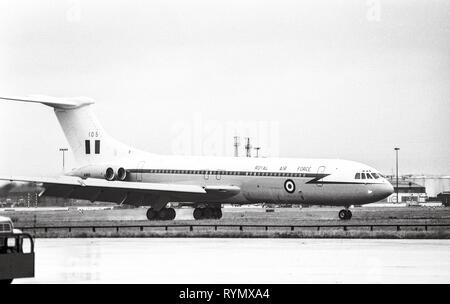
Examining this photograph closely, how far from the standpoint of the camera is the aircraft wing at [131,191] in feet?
181

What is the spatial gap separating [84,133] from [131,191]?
25.3 feet

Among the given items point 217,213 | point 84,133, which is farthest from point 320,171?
point 84,133

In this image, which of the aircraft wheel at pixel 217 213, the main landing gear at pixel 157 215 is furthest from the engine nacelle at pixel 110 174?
the aircraft wheel at pixel 217 213

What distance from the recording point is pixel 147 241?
35.0 m

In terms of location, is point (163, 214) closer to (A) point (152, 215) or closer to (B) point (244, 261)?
(A) point (152, 215)

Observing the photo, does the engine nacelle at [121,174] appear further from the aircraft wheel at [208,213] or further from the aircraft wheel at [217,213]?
the aircraft wheel at [217,213]

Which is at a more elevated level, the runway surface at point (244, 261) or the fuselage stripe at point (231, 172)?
the fuselage stripe at point (231, 172)

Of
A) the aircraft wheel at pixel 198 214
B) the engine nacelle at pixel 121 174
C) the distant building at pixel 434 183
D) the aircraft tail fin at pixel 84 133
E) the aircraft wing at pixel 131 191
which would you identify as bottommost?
the distant building at pixel 434 183

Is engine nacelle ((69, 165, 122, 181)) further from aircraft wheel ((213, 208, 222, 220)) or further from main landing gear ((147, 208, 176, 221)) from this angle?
aircraft wheel ((213, 208, 222, 220))

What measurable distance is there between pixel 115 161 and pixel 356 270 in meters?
40.2

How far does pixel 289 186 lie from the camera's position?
53031mm
